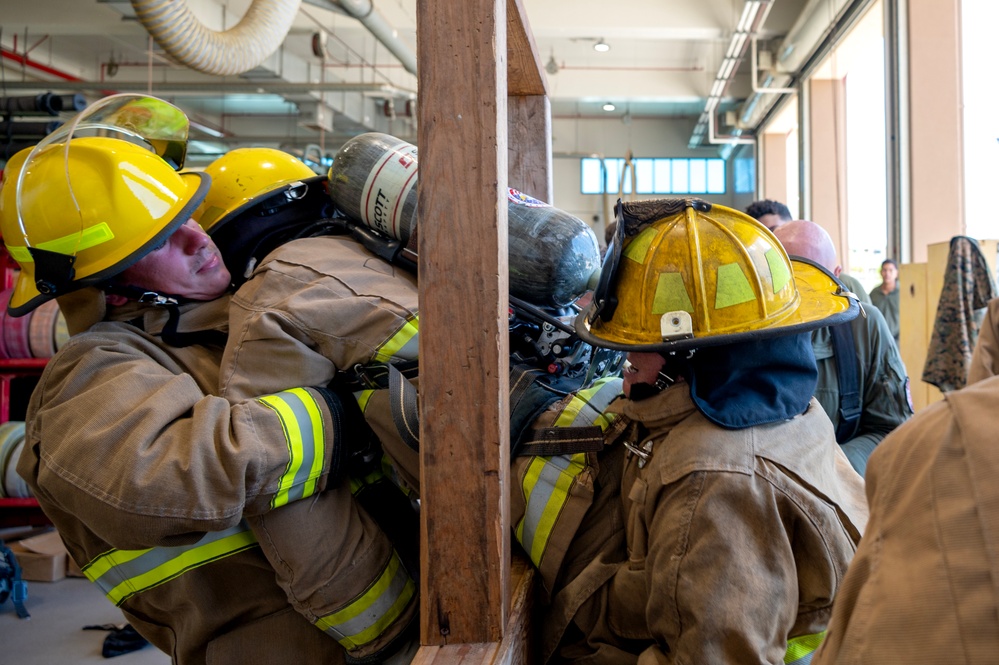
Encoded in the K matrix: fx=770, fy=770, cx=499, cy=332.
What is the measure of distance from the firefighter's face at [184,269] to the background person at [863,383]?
186 cm

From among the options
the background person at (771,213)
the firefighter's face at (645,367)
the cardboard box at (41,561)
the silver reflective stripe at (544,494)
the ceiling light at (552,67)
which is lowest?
the cardboard box at (41,561)

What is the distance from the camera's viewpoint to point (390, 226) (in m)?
1.87

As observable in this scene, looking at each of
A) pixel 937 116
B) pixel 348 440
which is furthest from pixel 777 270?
pixel 937 116

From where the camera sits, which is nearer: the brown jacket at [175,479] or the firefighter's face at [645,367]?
the brown jacket at [175,479]

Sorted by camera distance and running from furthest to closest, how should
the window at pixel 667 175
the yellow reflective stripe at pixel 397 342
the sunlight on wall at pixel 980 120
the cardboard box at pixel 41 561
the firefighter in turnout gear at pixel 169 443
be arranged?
the window at pixel 667 175 < the sunlight on wall at pixel 980 120 < the cardboard box at pixel 41 561 < the yellow reflective stripe at pixel 397 342 < the firefighter in turnout gear at pixel 169 443

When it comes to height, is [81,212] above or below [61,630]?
above

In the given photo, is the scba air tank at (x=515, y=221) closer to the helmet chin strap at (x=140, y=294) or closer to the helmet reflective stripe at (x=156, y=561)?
the helmet chin strap at (x=140, y=294)

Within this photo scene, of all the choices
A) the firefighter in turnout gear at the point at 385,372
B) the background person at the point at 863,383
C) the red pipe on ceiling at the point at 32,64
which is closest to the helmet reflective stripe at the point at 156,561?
the firefighter in turnout gear at the point at 385,372

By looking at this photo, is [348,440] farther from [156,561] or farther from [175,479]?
[156,561]

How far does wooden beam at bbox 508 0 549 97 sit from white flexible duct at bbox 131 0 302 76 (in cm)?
296

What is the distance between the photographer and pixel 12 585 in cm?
424

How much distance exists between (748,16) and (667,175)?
8786 millimetres

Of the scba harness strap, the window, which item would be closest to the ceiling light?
the window

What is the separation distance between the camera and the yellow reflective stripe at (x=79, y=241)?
1684 mm
